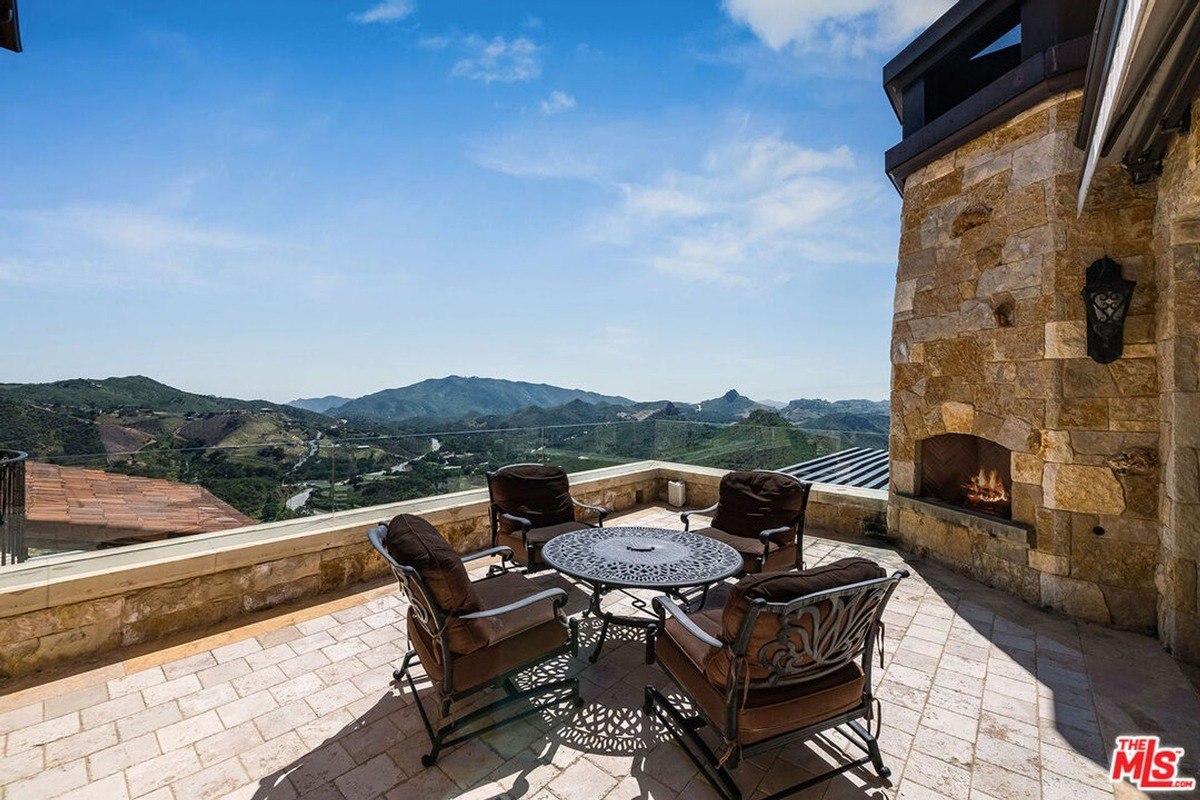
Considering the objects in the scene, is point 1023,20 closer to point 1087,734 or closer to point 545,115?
point 545,115

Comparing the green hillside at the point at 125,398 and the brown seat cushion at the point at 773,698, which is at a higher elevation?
the green hillside at the point at 125,398

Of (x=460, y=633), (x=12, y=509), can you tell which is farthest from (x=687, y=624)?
(x=12, y=509)

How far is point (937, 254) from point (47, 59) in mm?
8601

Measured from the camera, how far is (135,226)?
203 inches

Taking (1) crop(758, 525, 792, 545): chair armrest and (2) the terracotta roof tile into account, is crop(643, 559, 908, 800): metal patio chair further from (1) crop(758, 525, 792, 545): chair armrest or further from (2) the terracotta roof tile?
(2) the terracotta roof tile

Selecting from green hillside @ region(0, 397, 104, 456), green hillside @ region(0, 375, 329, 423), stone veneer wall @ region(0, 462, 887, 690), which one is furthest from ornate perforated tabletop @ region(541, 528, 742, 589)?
green hillside @ region(0, 397, 104, 456)

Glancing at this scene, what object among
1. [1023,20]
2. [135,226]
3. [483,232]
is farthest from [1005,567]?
[135,226]

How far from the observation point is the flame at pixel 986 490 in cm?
396

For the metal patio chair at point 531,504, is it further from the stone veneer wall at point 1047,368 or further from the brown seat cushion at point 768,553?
the stone veneer wall at point 1047,368

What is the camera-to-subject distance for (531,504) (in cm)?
389

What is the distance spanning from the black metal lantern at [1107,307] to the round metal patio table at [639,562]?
3028 mm

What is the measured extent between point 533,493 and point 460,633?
2.03 metres

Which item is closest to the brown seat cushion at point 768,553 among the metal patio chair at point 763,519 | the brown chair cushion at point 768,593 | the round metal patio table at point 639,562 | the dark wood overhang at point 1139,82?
the metal patio chair at point 763,519

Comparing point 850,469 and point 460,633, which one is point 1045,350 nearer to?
point 850,469
